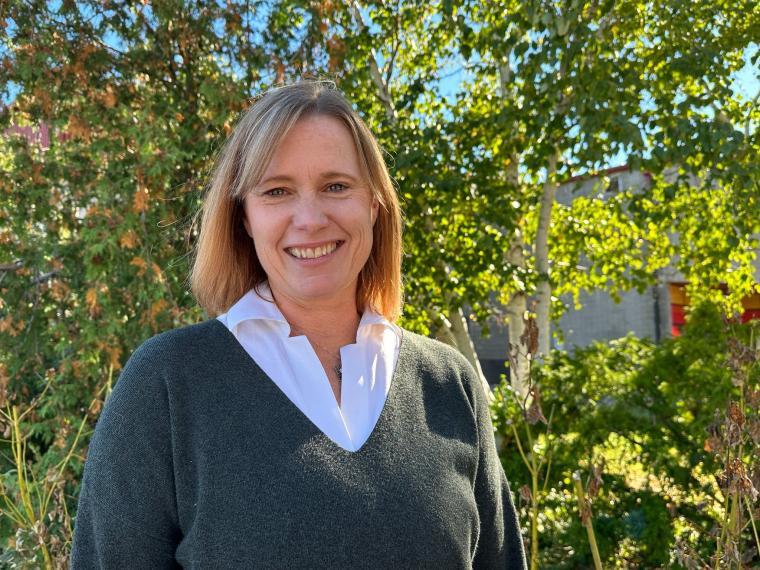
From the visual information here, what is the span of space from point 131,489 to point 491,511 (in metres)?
0.79

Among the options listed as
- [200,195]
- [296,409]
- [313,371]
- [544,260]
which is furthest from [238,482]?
[544,260]

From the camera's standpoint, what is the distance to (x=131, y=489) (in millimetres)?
1319

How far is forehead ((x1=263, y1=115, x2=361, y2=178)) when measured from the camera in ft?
5.12

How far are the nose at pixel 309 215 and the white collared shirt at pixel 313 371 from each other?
7.7 inches

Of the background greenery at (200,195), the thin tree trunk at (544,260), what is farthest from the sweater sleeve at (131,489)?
the thin tree trunk at (544,260)

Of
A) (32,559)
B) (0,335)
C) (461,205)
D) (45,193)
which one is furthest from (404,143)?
(32,559)

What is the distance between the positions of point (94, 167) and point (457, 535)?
11.2ft

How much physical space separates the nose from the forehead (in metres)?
0.06

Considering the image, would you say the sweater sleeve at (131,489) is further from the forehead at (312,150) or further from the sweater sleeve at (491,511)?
the sweater sleeve at (491,511)

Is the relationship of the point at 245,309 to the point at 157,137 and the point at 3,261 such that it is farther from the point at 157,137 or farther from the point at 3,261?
the point at 3,261

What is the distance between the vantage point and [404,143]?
16.8ft

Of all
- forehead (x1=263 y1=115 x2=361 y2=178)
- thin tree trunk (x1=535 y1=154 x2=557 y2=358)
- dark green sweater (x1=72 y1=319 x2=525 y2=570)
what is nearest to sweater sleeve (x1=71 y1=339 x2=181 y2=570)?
dark green sweater (x1=72 y1=319 x2=525 y2=570)

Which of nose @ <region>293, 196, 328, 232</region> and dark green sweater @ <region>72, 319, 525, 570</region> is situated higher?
nose @ <region>293, 196, 328, 232</region>

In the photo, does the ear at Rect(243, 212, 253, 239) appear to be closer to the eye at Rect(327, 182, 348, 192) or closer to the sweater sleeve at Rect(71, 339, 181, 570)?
the eye at Rect(327, 182, 348, 192)
